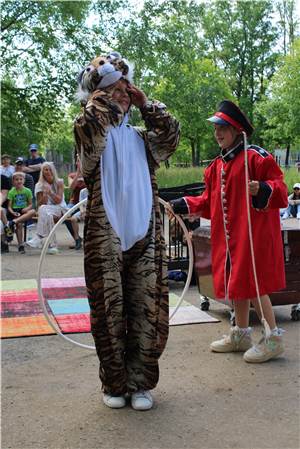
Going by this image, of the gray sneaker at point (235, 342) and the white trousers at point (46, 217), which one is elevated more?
the white trousers at point (46, 217)

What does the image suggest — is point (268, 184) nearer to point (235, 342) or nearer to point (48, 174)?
point (235, 342)

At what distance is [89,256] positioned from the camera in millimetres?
3463

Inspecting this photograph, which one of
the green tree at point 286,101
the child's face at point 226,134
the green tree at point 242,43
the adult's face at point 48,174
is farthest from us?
the green tree at point 242,43

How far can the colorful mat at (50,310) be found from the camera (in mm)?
5328

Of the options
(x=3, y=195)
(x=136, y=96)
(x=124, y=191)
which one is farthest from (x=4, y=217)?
(x=124, y=191)

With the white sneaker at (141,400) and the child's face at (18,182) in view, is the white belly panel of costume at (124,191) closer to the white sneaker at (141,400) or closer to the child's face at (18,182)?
the white sneaker at (141,400)

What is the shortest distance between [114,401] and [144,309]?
1.84 feet

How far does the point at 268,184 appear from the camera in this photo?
4223 millimetres

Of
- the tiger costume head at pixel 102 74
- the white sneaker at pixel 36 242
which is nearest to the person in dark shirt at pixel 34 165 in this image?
the white sneaker at pixel 36 242

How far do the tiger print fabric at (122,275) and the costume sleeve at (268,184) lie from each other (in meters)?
0.87

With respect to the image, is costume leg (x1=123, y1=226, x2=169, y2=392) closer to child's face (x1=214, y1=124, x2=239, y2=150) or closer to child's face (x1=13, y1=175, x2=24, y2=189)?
child's face (x1=214, y1=124, x2=239, y2=150)

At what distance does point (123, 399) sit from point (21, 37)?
17383 mm

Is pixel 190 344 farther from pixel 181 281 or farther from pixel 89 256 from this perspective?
pixel 181 281

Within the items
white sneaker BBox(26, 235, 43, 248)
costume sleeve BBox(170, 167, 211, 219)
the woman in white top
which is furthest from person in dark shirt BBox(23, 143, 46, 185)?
costume sleeve BBox(170, 167, 211, 219)
